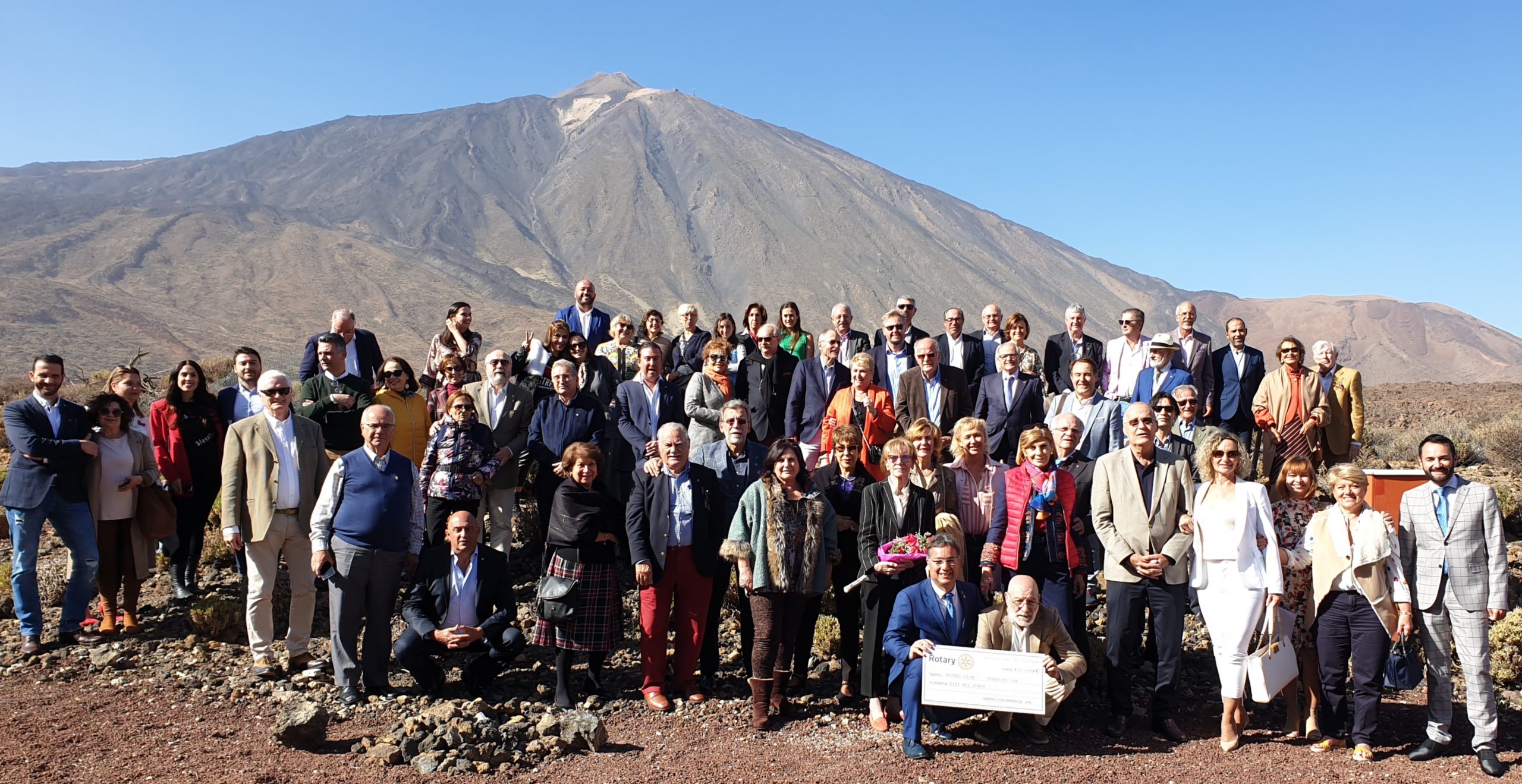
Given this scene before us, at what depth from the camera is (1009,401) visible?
6.92m

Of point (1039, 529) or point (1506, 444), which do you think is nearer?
point (1039, 529)

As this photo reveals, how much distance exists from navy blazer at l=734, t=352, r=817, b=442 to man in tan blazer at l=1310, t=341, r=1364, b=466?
4.05 m

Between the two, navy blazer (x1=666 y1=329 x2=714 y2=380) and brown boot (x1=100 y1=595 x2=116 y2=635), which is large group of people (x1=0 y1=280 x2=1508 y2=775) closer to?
brown boot (x1=100 y1=595 x2=116 y2=635)

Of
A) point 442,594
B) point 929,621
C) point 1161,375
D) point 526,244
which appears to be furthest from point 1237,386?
point 526,244

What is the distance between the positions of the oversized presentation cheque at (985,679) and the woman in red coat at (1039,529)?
481 mm

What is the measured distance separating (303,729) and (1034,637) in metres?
3.64

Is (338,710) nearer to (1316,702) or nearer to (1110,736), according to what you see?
(1110,736)

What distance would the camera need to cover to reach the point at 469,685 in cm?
583

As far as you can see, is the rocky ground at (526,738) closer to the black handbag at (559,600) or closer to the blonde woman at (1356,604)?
the blonde woman at (1356,604)

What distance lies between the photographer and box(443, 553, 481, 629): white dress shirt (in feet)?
18.6

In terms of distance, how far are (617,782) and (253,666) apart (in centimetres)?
267

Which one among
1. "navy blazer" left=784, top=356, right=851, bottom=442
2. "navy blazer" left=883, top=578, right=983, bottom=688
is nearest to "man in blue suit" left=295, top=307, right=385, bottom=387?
"navy blazer" left=784, top=356, right=851, bottom=442

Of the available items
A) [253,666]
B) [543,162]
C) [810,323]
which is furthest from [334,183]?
[253,666]

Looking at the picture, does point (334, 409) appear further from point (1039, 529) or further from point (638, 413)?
point (1039, 529)
